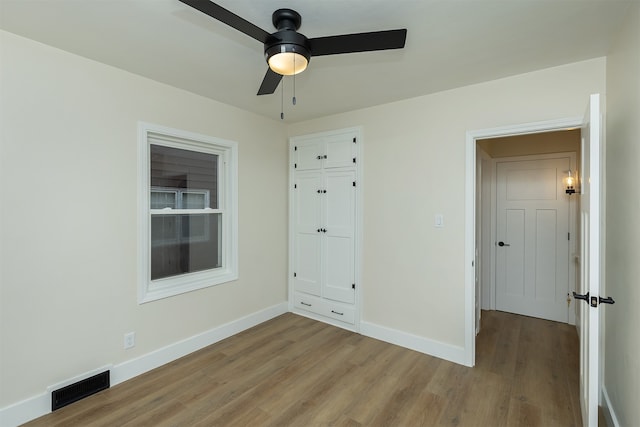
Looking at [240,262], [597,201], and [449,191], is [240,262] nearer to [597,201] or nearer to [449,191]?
[449,191]

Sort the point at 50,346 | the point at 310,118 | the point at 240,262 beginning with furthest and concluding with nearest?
the point at 310,118, the point at 240,262, the point at 50,346

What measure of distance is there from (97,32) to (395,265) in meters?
3.09

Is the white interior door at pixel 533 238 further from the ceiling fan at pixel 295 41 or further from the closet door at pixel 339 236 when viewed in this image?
the ceiling fan at pixel 295 41

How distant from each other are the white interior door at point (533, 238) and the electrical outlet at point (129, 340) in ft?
14.2

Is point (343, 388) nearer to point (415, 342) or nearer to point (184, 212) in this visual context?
point (415, 342)

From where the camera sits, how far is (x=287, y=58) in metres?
1.66

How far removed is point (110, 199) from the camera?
2.43 metres

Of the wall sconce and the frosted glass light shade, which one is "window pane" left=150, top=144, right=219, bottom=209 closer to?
the frosted glass light shade

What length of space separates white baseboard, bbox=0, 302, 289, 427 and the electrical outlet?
0.13 metres

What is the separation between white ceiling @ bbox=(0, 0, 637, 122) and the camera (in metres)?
1.69

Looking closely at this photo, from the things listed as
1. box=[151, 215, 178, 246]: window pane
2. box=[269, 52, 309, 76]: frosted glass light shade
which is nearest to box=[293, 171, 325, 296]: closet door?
box=[151, 215, 178, 246]: window pane

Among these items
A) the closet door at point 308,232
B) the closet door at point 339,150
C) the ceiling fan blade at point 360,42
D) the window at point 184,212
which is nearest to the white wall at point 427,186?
the closet door at point 339,150

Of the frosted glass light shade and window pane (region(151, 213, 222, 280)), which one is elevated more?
the frosted glass light shade

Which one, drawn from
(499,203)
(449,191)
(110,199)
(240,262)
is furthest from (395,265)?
(110,199)
